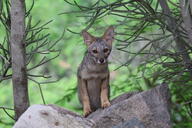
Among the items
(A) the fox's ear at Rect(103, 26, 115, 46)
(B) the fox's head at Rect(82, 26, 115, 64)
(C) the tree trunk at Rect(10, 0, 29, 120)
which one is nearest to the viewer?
(C) the tree trunk at Rect(10, 0, 29, 120)

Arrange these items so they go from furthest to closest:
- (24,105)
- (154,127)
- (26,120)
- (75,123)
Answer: (154,127), (24,105), (75,123), (26,120)

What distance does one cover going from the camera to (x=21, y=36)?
624 centimetres

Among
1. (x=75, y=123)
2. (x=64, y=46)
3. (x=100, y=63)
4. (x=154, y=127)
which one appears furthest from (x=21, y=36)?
(x=64, y=46)

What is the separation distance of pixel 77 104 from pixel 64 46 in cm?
653

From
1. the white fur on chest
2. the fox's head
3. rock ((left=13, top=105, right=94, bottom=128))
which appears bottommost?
rock ((left=13, top=105, right=94, bottom=128))

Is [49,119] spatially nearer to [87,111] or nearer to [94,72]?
[87,111]

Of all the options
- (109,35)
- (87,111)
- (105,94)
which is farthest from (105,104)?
(109,35)

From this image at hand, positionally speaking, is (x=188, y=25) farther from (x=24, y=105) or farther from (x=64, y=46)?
(x=64, y=46)

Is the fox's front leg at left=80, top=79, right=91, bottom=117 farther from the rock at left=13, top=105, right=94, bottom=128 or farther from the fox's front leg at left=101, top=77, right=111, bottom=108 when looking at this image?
the rock at left=13, top=105, right=94, bottom=128

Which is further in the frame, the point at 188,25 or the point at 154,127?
the point at 154,127

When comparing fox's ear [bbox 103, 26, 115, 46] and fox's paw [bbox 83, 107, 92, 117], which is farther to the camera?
fox's ear [bbox 103, 26, 115, 46]

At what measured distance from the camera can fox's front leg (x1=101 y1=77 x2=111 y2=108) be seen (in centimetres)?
783

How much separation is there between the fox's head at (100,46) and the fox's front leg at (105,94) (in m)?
0.45

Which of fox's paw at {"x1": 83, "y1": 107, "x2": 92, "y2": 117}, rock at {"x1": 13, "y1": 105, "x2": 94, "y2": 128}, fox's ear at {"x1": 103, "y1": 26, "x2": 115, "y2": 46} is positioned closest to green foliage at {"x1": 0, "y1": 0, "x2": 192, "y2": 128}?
fox's ear at {"x1": 103, "y1": 26, "x2": 115, "y2": 46}
